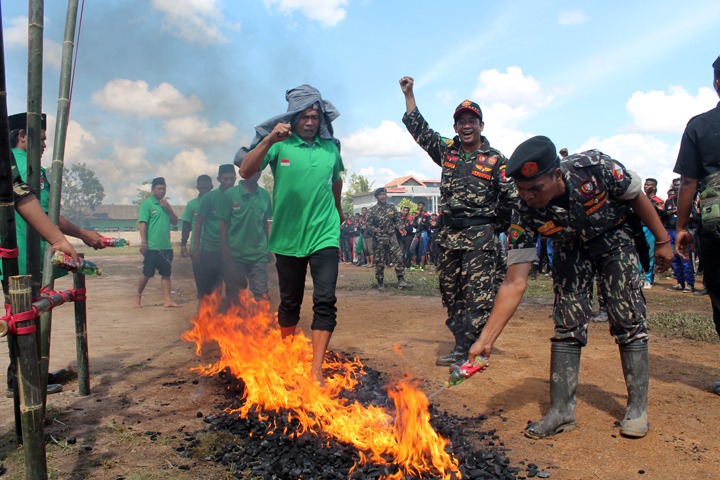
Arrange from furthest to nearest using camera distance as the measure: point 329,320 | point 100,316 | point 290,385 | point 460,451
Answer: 1. point 100,316
2. point 329,320
3. point 290,385
4. point 460,451

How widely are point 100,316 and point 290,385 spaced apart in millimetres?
5722

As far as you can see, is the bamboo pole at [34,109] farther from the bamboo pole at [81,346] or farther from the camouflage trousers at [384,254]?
the camouflage trousers at [384,254]

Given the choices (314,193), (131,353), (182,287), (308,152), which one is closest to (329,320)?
(314,193)

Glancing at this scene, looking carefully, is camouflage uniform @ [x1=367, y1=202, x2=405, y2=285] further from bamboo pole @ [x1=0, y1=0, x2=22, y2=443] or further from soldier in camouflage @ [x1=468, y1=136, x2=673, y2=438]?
bamboo pole @ [x1=0, y1=0, x2=22, y2=443]

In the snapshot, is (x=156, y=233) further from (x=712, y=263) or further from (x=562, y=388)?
(x=712, y=263)

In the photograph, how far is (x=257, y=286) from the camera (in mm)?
6953

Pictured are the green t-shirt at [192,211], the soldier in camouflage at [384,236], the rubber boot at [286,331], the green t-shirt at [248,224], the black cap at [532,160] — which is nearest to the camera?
the black cap at [532,160]

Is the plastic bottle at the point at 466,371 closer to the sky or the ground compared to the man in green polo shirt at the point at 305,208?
closer to the ground

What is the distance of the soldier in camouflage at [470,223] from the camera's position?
466cm

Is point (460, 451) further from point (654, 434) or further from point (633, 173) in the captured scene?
point (633, 173)

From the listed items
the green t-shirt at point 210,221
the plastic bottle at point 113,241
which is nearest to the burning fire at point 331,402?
the plastic bottle at point 113,241

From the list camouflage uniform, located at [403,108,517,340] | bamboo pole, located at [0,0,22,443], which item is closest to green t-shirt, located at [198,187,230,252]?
camouflage uniform, located at [403,108,517,340]

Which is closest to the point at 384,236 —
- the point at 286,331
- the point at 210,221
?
the point at 210,221

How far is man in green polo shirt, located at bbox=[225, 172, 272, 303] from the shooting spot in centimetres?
692
